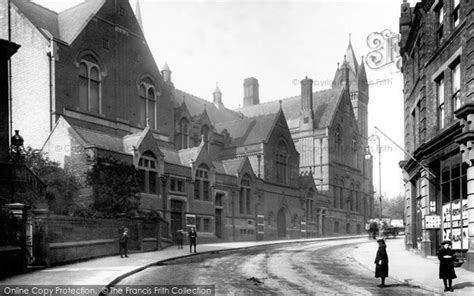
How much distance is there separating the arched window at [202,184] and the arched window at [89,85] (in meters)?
8.90

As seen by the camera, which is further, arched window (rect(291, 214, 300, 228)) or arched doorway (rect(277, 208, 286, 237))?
arched window (rect(291, 214, 300, 228))

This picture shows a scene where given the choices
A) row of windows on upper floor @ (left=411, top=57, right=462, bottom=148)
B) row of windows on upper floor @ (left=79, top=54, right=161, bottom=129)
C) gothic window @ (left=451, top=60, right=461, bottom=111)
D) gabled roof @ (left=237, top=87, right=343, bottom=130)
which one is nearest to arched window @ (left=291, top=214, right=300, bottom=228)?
gabled roof @ (left=237, top=87, right=343, bottom=130)

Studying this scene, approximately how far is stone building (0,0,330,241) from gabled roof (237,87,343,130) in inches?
721

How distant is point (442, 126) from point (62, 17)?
3025cm

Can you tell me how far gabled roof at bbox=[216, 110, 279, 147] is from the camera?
54.4 meters

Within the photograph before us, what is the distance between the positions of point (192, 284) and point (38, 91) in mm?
24942

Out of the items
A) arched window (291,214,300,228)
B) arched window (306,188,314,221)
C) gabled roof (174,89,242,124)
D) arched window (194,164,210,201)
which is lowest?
arched window (291,214,300,228)

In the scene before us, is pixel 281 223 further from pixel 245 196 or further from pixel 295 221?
pixel 245 196

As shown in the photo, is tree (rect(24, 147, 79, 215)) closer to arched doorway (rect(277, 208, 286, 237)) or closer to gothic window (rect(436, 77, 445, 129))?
gothic window (rect(436, 77, 445, 129))

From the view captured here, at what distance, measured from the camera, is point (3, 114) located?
944 inches

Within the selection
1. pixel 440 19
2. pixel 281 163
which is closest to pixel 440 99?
pixel 440 19

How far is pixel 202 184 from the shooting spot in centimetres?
4200

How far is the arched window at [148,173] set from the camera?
36000 millimetres

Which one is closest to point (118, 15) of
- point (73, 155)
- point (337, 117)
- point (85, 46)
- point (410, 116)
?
point (85, 46)
